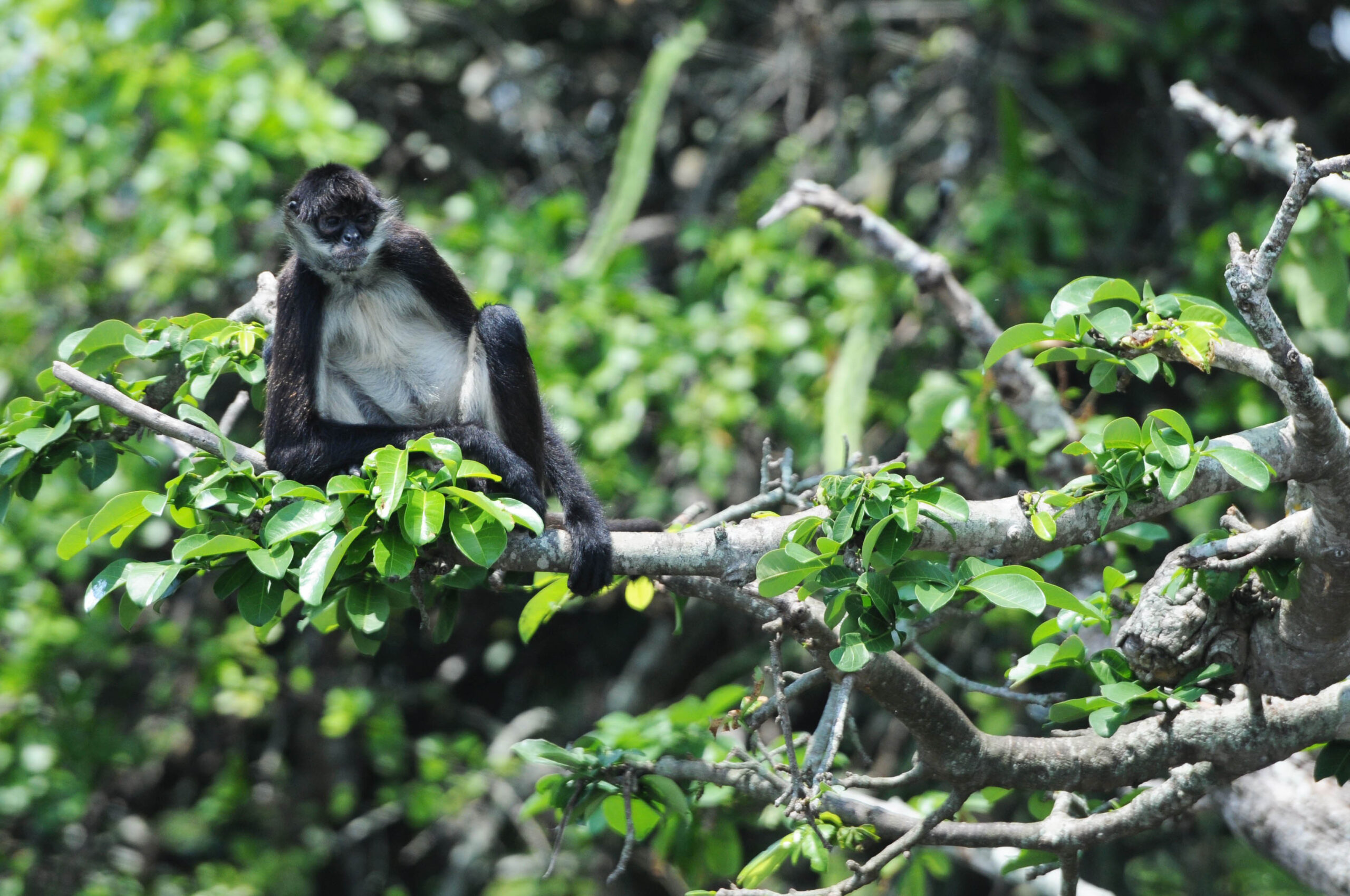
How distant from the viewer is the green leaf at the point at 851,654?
2.23m

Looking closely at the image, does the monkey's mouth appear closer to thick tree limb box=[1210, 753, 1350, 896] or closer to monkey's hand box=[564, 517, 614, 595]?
monkey's hand box=[564, 517, 614, 595]

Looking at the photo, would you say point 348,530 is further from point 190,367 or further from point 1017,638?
point 1017,638

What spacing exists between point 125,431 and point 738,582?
5.47ft

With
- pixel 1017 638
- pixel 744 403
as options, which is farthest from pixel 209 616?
pixel 1017 638

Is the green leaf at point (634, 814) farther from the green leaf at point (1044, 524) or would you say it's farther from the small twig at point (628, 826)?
the green leaf at point (1044, 524)

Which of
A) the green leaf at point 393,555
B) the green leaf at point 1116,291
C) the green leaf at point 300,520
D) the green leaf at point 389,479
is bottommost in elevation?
the green leaf at point 393,555

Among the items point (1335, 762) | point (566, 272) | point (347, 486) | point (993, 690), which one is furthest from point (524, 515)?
point (566, 272)

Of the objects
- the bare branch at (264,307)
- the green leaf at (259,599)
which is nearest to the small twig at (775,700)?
the green leaf at (259,599)

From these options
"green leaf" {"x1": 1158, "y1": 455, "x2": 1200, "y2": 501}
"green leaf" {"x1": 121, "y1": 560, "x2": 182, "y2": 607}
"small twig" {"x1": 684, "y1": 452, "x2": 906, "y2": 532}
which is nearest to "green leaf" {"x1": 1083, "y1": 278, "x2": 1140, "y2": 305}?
"green leaf" {"x1": 1158, "y1": 455, "x2": 1200, "y2": 501}

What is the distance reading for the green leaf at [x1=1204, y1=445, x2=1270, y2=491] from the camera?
2.25 metres

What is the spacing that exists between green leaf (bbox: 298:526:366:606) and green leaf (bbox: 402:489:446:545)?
0.33ft

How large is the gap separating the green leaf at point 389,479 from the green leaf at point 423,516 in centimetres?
3

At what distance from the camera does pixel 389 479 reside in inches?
96.5

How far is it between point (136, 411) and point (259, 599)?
51 centimetres
